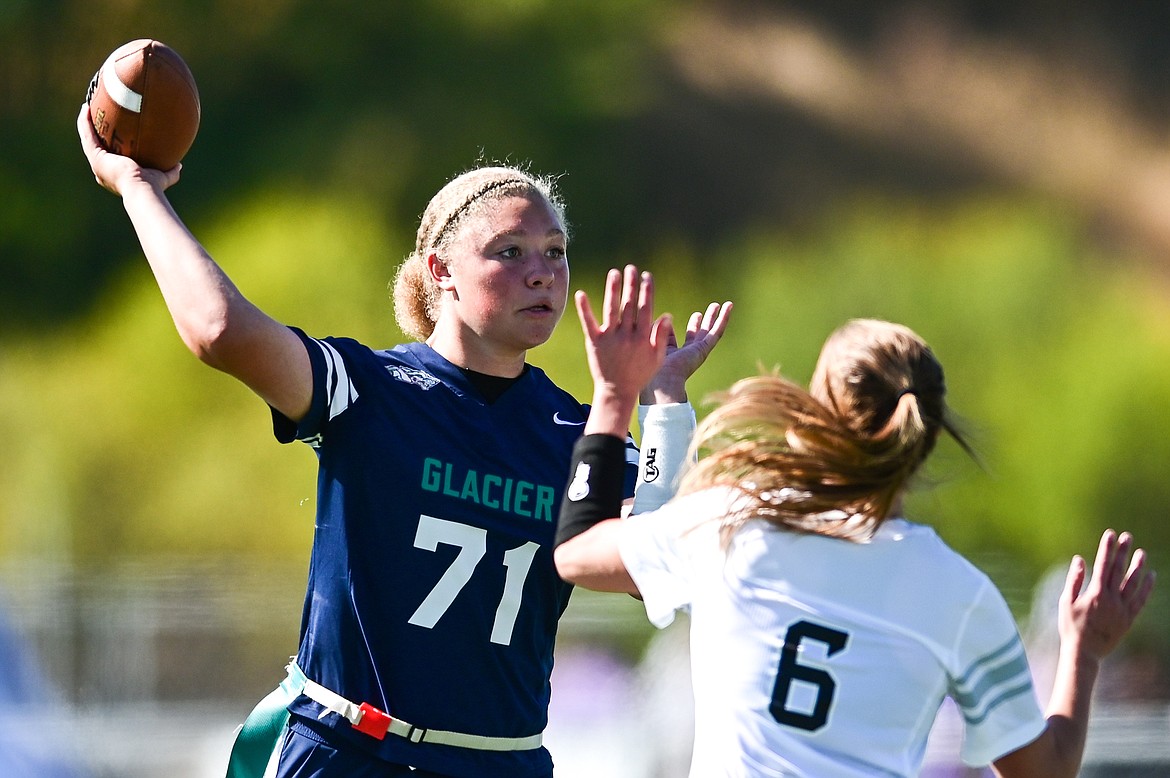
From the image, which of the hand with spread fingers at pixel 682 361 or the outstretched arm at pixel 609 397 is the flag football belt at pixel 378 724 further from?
the hand with spread fingers at pixel 682 361

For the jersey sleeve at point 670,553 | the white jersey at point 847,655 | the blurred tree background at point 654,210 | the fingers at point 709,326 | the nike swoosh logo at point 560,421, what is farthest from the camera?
the blurred tree background at point 654,210

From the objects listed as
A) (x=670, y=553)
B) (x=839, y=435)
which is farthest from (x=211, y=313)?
(x=839, y=435)

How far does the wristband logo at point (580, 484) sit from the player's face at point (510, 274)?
59 cm

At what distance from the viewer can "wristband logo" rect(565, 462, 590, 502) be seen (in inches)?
87.8

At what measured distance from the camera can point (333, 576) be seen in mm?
2604

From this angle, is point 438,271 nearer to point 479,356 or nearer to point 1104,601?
point 479,356

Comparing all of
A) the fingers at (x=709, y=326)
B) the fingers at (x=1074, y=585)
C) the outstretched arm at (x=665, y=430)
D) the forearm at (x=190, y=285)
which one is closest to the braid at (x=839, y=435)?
the fingers at (x=1074, y=585)

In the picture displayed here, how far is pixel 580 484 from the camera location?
7.34 feet

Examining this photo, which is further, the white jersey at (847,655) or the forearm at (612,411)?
the forearm at (612,411)

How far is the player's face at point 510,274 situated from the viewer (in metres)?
2.78

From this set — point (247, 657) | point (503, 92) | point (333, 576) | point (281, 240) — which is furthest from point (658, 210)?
point (333, 576)

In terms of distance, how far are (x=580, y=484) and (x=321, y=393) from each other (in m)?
0.54

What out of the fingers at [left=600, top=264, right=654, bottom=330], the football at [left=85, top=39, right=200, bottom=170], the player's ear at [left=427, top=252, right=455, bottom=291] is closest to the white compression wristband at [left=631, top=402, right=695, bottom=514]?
the fingers at [left=600, top=264, right=654, bottom=330]

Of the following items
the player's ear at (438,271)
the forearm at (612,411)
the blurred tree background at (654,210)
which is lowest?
the forearm at (612,411)
